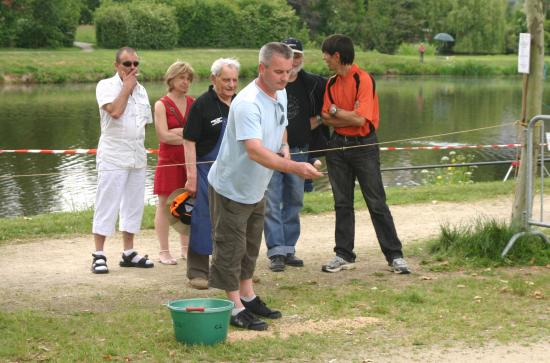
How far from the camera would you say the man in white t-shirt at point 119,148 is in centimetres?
875

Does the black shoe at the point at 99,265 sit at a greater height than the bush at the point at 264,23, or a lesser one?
lesser

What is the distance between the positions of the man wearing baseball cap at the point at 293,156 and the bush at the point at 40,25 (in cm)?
5342

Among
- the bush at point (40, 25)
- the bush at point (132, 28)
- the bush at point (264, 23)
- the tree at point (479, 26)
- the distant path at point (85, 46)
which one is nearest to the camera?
the bush at point (40, 25)

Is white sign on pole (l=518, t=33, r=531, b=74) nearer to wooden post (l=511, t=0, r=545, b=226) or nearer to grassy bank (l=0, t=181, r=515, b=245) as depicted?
wooden post (l=511, t=0, r=545, b=226)

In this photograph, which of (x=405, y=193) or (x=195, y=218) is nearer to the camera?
(x=195, y=218)

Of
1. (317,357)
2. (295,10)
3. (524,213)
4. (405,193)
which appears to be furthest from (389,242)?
(295,10)

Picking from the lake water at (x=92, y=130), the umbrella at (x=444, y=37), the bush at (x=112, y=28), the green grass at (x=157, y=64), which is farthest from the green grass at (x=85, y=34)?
the umbrella at (x=444, y=37)

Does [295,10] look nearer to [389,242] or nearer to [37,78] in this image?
[37,78]

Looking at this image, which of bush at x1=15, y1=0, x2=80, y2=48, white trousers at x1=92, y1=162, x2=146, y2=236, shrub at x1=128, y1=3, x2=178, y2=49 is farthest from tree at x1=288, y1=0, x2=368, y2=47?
white trousers at x1=92, y1=162, x2=146, y2=236

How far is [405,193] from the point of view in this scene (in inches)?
542

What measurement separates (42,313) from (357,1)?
81867 mm

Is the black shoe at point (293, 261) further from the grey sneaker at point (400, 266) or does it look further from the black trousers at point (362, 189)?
the grey sneaker at point (400, 266)

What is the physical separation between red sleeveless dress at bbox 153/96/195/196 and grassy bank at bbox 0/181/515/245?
7.37 ft

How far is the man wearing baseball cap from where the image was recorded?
8.81 metres
